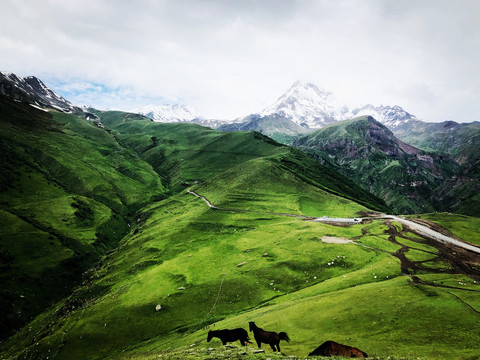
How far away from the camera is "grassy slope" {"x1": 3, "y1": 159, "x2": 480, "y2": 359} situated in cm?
3716

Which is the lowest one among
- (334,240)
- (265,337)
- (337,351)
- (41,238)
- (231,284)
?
(41,238)

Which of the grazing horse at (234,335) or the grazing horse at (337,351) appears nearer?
the grazing horse at (337,351)

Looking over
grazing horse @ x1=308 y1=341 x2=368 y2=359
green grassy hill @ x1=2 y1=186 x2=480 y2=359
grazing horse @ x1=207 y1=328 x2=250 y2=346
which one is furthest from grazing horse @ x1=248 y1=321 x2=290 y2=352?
grazing horse @ x1=308 y1=341 x2=368 y2=359

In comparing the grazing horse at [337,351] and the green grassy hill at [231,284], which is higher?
the grazing horse at [337,351]

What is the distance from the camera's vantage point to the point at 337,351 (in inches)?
1141

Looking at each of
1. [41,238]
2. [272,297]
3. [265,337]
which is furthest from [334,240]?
[41,238]

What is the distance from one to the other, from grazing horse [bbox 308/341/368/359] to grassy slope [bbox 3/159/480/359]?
8.95 ft

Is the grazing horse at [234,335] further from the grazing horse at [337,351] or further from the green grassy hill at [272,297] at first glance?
the grazing horse at [337,351]

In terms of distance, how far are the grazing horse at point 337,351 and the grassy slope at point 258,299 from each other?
2.73 m

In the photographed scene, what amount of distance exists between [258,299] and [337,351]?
45895 mm

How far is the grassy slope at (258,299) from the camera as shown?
37.2 m

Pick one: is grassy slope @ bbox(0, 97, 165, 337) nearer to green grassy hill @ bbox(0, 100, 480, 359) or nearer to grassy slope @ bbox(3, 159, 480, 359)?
green grassy hill @ bbox(0, 100, 480, 359)

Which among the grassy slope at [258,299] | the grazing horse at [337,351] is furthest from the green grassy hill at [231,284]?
the grazing horse at [337,351]

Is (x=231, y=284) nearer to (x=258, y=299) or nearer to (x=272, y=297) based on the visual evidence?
(x=258, y=299)
